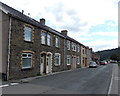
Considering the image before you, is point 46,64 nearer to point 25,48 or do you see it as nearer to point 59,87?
point 25,48

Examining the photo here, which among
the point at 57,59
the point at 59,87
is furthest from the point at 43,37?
the point at 59,87

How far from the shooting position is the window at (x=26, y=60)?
1791 centimetres

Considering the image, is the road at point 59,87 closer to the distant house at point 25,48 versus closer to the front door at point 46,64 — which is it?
the distant house at point 25,48

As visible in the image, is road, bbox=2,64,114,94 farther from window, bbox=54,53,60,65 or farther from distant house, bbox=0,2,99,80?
window, bbox=54,53,60,65

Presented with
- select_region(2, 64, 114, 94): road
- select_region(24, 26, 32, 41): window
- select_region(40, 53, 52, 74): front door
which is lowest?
select_region(2, 64, 114, 94): road

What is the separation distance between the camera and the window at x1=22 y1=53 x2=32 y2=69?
58.8 ft

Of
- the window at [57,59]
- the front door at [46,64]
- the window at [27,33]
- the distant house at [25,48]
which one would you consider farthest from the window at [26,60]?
the window at [57,59]

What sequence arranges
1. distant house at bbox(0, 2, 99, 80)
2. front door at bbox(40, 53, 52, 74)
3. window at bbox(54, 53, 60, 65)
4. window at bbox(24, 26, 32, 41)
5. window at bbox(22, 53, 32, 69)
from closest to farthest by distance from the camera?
1. distant house at bbox(0, 2, 99, 80)
2. window at bbox(22, 53, 32, 69)
3. window at bbox(24, 26, 32, 41)
4. front door at bbox(40, 53, 52, 74)
5. window at bbox(54, 53, 60, 65)

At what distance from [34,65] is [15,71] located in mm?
3638

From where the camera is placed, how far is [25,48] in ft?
59.5

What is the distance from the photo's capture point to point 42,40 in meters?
22.3

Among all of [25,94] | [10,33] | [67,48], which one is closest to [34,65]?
[10,33]

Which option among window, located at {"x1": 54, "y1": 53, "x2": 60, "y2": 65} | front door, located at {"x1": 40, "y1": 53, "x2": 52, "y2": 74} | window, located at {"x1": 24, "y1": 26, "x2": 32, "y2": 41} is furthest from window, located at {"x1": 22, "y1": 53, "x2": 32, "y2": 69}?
window, located at {"x1": 54, "y1": 53, "x2": 60, "y2": 65}

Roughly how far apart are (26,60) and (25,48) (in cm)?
123
